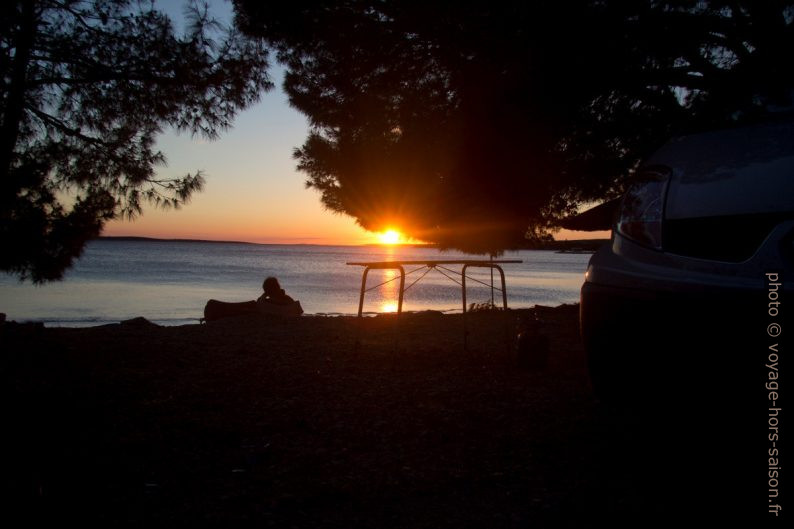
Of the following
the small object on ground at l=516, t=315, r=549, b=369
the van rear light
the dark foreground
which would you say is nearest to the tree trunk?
the dark foreground

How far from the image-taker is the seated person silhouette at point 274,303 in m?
12.5

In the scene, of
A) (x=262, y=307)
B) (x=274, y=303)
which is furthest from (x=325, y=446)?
(x=274, y=303)

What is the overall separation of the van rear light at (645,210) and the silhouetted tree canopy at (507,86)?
6.95ft

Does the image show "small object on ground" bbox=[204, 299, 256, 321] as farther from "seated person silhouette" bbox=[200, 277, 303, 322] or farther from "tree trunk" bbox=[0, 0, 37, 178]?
"tree trunk" bbox=[0, 0, 37, 178]

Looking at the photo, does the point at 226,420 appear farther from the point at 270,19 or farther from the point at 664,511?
the point at 270,19

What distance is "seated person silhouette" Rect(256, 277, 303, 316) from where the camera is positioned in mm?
12492

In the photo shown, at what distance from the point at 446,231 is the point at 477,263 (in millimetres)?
3878

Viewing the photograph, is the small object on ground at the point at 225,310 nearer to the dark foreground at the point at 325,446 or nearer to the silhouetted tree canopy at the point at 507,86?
the silhouetted tree canopy at the point at 507,86

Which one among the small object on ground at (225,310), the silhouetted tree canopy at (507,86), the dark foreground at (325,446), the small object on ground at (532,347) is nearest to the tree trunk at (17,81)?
the dark foreground at (325,446)

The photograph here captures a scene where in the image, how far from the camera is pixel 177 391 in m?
4.73

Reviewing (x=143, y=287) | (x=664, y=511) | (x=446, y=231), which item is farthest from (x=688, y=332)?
(x=143, y=287)

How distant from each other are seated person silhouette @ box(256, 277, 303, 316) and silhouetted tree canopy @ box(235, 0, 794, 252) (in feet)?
13.9

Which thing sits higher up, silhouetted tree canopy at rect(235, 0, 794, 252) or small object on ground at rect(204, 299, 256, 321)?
silhouetted tree canopy at rect(235, 0, 794, 252)

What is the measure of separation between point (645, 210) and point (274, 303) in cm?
1079
